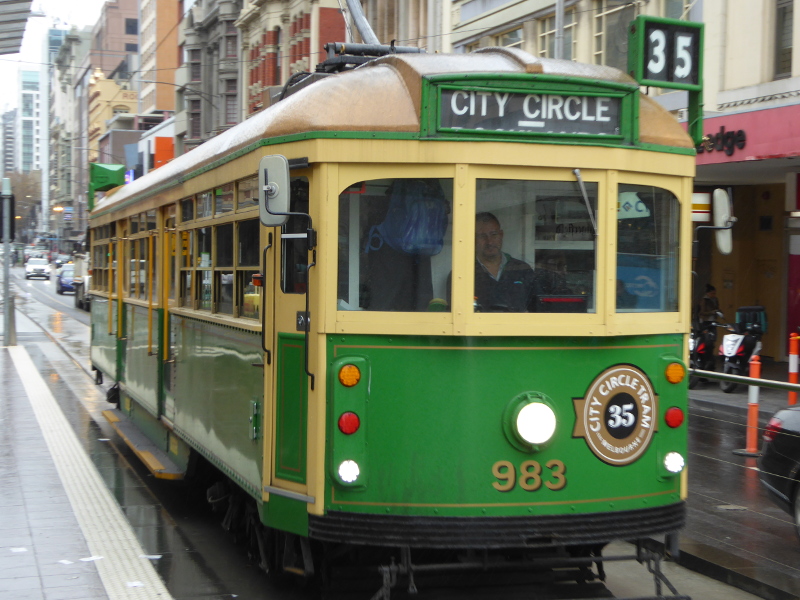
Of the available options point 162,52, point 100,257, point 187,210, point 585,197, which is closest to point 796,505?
point 585,197

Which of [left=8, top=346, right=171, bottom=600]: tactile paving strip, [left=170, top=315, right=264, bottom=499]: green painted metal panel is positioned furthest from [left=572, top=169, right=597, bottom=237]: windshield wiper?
[left=8, top=346, right=171, bottom=600]: tactile paving strip

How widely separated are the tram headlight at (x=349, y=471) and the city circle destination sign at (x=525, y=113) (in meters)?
1.68

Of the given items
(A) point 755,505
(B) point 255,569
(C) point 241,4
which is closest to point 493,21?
(A) point 755,505

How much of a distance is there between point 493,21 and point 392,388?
2179 cm

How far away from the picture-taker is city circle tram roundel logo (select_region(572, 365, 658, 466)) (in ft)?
17.4

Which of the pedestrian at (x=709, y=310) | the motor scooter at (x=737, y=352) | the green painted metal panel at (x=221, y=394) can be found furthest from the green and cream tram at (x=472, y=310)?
the pedestrian at (x=709, y=310)

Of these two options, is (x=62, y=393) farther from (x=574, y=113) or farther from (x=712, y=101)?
(x=574, y=113)

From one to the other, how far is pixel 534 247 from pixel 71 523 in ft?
15.3

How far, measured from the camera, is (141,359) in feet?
34.4

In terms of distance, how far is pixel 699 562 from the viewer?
6785 mm

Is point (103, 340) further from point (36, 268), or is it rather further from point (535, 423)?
point (36, 268)

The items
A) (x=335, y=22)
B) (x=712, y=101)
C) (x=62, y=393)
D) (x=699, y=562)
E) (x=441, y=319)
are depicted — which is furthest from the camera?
(x=335, y=22)

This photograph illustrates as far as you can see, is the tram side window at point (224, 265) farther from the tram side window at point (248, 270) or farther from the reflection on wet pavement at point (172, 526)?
the reflection on wet pavement at point (172, 526)

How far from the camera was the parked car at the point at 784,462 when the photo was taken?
7.27 m
